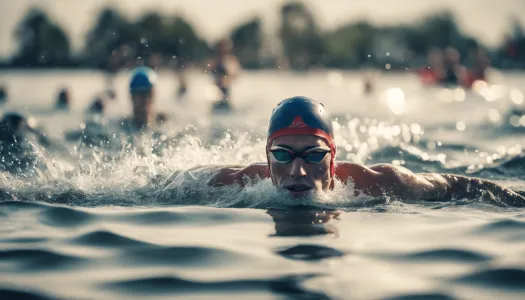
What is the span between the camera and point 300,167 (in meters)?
6.62

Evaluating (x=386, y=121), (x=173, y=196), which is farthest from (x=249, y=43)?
(x=173, y=196)

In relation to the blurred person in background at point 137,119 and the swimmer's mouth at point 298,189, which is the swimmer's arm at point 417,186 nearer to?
the swimmer's mouth at point 298,189

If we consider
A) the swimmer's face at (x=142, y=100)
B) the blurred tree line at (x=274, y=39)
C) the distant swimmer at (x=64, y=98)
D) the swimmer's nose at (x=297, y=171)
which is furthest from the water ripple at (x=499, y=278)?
the blurred tree line at (x=274, y=39)

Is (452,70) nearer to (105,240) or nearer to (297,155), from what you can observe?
(297,155)

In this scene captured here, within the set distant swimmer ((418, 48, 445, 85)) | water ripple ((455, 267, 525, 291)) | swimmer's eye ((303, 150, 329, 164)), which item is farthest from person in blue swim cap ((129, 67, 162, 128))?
distant swimmer ((418, 48, 445, 85))

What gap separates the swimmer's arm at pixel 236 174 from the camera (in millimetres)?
7555

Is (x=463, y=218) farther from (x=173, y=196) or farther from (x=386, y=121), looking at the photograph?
(x=386, y=121)

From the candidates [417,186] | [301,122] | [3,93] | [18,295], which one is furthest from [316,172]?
[3,93]

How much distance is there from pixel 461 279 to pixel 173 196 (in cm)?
374

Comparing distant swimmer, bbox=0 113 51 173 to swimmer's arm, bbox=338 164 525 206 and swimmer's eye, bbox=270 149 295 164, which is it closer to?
swimmer's eye, bbox=270 149 295 164

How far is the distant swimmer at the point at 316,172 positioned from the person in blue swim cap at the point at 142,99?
596cm

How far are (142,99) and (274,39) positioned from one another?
137 m

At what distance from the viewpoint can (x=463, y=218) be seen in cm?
659

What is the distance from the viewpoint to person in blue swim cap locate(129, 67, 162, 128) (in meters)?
13.8
